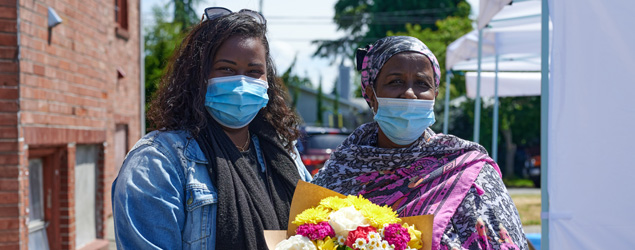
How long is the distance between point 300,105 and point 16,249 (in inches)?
1482

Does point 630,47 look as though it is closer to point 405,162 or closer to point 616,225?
point 616,225

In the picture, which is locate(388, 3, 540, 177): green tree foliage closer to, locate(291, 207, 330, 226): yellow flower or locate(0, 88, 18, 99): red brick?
locate(0, 88, 18, 99): red brick

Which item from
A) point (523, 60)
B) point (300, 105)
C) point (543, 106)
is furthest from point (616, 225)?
point (300, 105)

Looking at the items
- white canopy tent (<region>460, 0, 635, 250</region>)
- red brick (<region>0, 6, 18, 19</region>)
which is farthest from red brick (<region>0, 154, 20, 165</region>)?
white canopy tent (<region>460, 0, 635, 250</region>)

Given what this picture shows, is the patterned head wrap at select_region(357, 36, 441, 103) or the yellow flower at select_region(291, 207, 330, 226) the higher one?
the patterned head wrap at select_region(357, 36, 441, 103)

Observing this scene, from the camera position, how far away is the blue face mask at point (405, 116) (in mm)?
2447

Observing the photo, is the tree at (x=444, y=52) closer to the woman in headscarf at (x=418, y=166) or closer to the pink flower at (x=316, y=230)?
the woman in headscarf at (x=418, y=166)

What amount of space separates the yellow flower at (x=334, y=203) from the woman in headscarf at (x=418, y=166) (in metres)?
0.33

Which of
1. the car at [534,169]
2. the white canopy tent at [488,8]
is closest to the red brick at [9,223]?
the white canopy tent at [488,8]

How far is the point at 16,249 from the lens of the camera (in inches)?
173

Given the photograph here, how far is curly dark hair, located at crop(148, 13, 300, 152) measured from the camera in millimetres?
2393

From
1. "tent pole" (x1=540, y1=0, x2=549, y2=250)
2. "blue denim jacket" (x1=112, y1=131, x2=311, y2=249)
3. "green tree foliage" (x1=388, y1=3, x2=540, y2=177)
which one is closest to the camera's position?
"blue denim jacket" (x1=112, y1=131, x2=311, y2=249)

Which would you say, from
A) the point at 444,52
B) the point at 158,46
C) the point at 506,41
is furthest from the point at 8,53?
the point at 444,52

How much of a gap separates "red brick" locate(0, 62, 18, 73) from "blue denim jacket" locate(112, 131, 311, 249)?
2.54 meters
